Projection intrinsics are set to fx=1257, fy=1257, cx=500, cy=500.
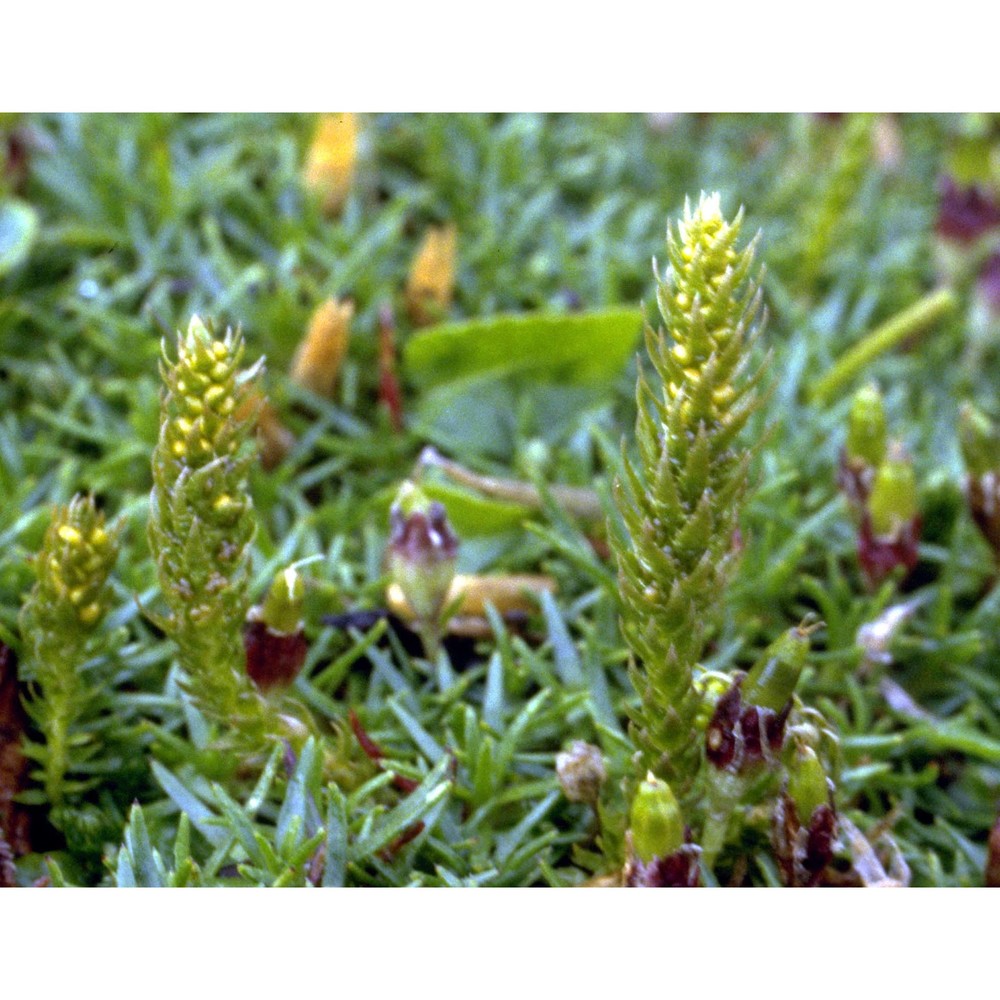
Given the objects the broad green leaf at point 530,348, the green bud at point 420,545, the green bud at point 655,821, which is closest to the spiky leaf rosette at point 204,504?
the green bud at point 420,545

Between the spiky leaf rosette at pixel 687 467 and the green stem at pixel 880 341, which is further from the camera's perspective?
the green stem at pixel 880 341

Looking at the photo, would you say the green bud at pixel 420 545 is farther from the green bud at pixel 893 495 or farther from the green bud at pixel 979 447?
the green bud at pixel 979 447

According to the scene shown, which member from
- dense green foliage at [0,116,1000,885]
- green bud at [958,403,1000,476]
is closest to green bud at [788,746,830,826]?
dense green foliage at [0,116,1000,885]

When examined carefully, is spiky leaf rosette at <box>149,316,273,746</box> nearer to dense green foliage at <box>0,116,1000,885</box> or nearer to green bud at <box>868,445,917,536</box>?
dense green foliage at <box>0,116,1000,885</box>

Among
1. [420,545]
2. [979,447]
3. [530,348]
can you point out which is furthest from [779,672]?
[530,348]

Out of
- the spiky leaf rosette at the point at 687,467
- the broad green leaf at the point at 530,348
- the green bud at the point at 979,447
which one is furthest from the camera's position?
the broad green leaf at the point at 530,348

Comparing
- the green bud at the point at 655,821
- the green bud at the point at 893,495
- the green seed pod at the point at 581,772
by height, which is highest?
the green bud at the point at 893,495
